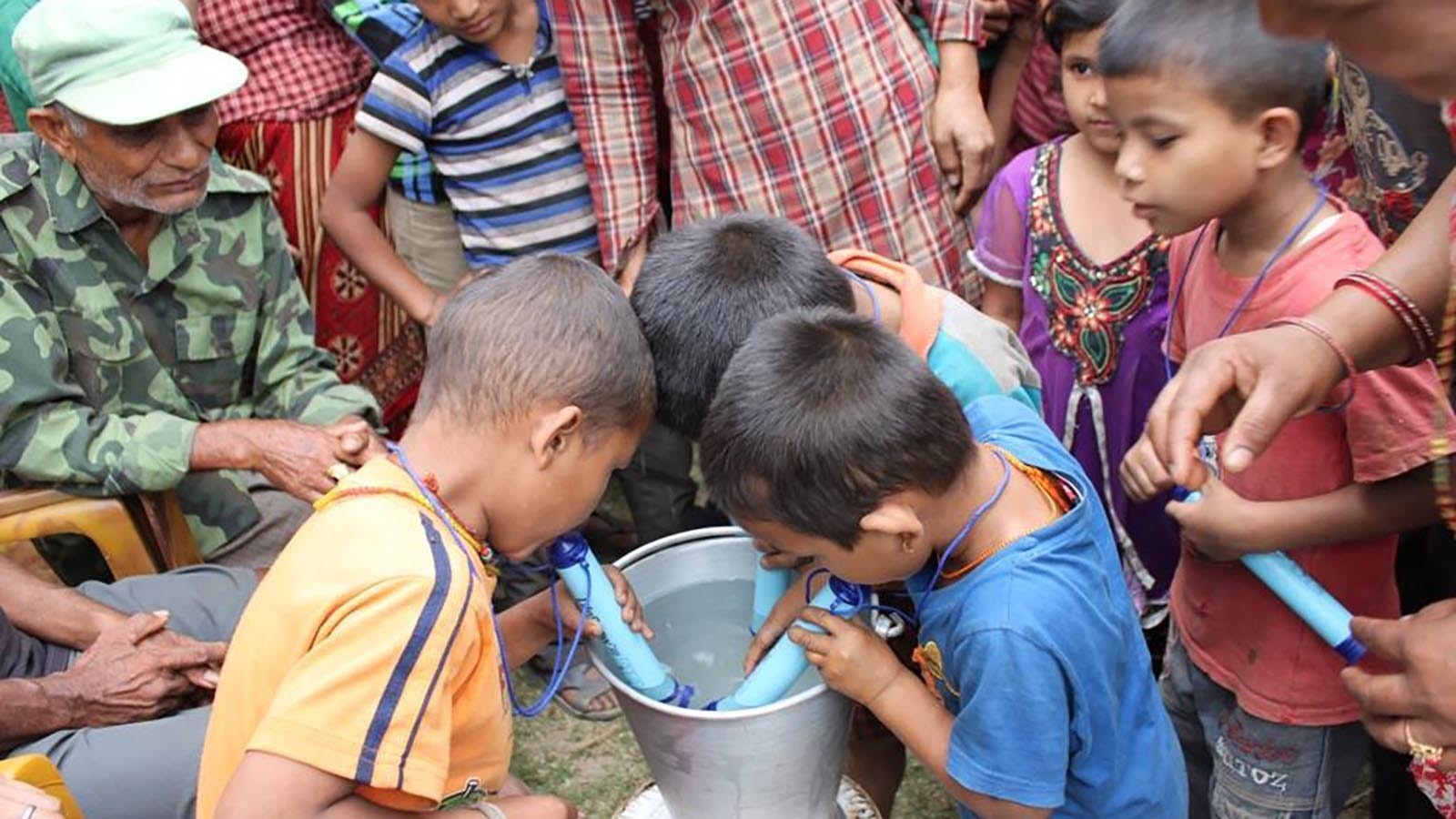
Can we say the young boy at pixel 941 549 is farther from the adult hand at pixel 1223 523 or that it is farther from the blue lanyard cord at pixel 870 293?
the blue lanyard cord at pixel 870 293

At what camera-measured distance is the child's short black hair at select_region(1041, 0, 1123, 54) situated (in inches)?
85.4

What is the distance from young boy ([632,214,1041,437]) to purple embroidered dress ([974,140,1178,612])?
13.2 inches

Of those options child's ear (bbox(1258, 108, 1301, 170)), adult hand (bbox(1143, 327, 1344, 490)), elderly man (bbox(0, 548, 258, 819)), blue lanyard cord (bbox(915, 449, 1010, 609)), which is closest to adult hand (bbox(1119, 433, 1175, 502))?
adult hand (bbox(1143, 327, 1344, 490))

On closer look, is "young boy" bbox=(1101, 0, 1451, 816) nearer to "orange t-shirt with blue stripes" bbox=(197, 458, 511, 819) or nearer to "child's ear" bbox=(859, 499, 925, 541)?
"child's ear" bbox=(859, 499, 925, 541)

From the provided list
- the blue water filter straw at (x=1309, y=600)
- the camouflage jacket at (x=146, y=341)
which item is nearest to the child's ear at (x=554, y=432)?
the blue water filter straw at (x=1309, y=600)

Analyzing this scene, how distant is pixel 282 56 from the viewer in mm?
3086

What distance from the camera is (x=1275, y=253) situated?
1.77 metres

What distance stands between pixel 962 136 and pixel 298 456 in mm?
1420

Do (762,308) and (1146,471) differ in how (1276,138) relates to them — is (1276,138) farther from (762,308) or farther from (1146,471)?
(762,308)

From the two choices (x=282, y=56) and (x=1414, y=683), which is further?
(x=282, y=56)

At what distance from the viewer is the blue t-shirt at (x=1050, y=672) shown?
1.41m

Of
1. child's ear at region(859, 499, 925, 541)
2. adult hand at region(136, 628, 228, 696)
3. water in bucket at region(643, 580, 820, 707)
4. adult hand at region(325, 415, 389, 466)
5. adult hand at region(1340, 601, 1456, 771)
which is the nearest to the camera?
adult hand at region(1340, 601, 1456, 771)

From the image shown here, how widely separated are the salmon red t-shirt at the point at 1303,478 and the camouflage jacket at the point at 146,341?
1.63 metres

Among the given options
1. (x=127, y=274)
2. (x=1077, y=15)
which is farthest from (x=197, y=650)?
(x=1077, y=15)
